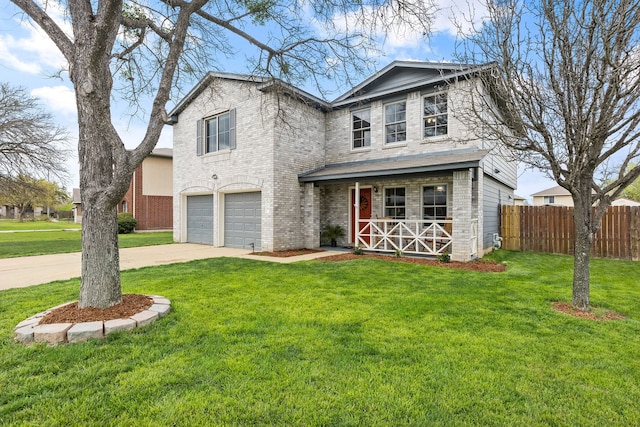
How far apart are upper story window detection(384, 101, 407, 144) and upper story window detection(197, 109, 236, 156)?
602 cm

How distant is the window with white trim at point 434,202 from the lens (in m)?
10.5

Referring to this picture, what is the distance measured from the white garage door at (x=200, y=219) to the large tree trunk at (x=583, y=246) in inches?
490

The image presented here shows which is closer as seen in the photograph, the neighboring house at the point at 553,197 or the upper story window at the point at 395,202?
the upper story window at the point at 395,202

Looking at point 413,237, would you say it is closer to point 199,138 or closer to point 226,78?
point 226,78

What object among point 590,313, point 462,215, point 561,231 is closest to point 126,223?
point 462,215

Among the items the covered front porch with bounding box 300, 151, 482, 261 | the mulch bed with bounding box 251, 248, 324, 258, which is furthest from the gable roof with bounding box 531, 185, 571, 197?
the mulch bed with bounding box 251, 248, 324, 258

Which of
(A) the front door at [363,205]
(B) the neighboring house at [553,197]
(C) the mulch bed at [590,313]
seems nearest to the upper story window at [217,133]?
(A) the front door at [363,205]

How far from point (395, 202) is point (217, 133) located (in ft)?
26.4

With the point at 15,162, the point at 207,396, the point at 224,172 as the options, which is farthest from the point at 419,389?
the point at 15,162

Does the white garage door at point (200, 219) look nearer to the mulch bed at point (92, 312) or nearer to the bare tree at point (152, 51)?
the bare tree at point (152, 51)

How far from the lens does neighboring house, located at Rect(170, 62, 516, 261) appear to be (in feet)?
32.7

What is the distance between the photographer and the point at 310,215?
12.2m

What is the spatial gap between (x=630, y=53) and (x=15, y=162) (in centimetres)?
2205

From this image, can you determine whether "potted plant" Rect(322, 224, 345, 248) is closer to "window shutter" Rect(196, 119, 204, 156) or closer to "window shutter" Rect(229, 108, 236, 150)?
"window shutter" Rect(229, 108, 236, 150)
